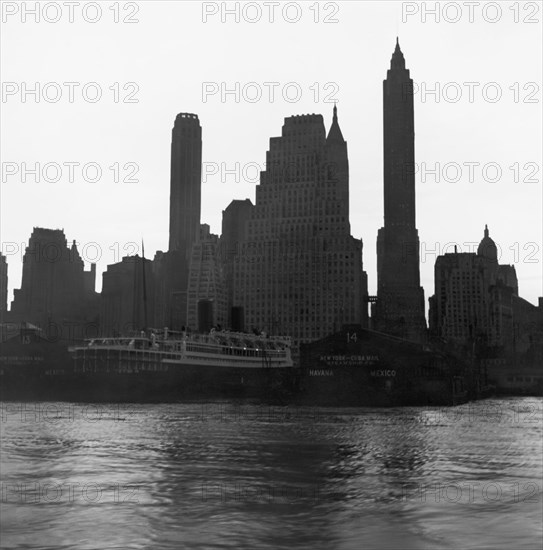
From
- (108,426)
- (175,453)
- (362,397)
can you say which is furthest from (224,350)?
(175,453)

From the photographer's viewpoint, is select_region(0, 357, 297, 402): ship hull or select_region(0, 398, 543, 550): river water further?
select_region(0, 357, 297, 402): ship hull

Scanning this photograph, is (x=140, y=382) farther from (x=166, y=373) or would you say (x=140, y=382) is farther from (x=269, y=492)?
(x=269, y=492)

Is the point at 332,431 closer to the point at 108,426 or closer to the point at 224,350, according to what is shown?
the point at 108,426

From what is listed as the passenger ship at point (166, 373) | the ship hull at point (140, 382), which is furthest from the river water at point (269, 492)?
the passenger ship at point (166, 373)

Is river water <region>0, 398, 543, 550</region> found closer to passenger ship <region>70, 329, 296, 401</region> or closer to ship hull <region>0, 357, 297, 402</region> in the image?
ship hull <region>0, 357, 297, 402</region>

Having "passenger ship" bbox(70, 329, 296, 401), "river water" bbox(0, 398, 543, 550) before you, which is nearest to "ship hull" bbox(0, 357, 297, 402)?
"passenger ship" bbox(70, 329, 296, 401)

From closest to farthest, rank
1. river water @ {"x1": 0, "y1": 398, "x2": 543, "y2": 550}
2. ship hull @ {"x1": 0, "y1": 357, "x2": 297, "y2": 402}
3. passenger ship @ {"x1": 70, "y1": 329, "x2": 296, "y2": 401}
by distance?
river water @ {"x1": 0, "y1": 398, "x2": 543, "y2": 550}
ship hull @ {"x1": 0, "y1": 357, "x2": 297, "y2": 402}
passenger ship @ {"x1": 70, "y1": 329, "x2": 296, "y2": 401}

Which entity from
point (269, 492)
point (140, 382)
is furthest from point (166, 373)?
point (269, 492)
